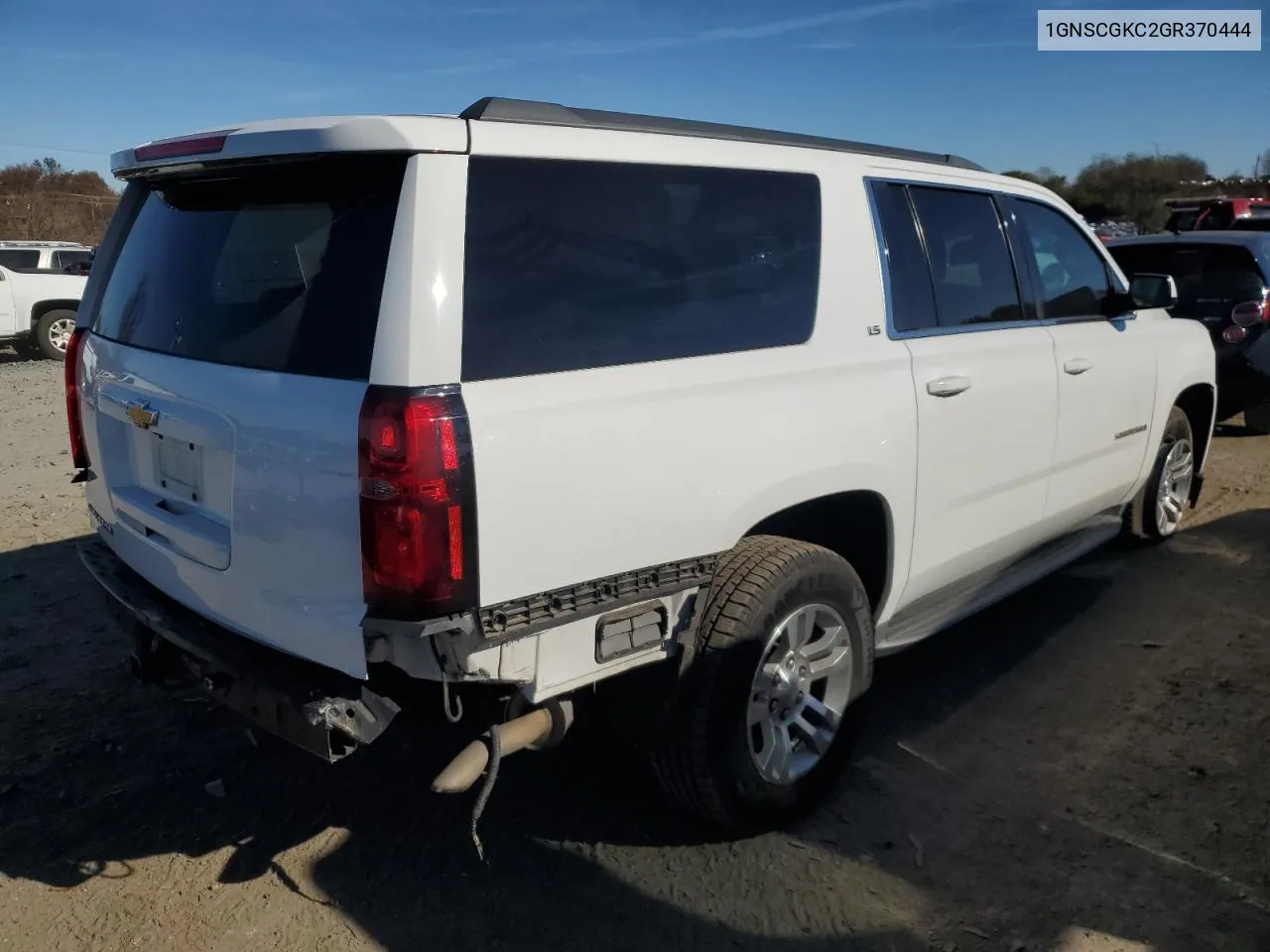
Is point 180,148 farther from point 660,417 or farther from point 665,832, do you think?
point 665,832

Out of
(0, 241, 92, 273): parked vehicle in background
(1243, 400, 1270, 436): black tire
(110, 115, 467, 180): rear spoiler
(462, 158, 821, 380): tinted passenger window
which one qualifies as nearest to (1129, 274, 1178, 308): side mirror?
(462, 158, 821, 380): tinted passenger window

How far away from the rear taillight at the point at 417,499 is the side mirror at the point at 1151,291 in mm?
3665

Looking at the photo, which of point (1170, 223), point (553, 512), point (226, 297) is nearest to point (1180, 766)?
point (553, 512)

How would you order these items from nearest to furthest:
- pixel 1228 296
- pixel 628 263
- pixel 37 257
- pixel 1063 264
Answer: pixel 628 263
pixel 1063 264
pixel 1228 296
pixel 37 257

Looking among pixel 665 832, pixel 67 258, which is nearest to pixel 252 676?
pixel 665 832

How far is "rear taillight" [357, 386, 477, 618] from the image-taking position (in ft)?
7.11

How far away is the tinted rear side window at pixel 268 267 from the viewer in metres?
2.31

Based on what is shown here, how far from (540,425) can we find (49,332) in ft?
50.2

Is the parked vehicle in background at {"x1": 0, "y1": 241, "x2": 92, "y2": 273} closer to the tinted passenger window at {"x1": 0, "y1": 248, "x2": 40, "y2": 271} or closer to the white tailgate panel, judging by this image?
the tinted passenger window at {"x1": 0, "y1": 248, "x2": 40, "y2": 271}

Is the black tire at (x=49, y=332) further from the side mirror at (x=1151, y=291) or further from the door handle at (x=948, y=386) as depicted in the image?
the door handle at (x=948, y=386)

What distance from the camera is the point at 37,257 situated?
48.7ft

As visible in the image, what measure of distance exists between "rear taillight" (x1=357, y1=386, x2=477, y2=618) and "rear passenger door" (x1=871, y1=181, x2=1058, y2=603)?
172 cm

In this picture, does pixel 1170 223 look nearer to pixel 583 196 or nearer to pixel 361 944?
pixel 583 196

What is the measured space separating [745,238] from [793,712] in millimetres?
1442
